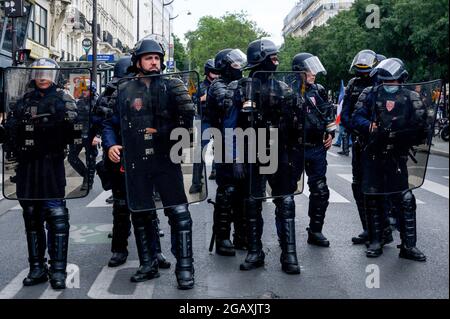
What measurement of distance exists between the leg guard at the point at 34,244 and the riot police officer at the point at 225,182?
161 centimetres

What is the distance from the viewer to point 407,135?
5566mm

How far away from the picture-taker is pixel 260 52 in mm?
5383

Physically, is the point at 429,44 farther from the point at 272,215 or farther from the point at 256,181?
the point at 256,181

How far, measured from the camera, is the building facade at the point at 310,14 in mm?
113156

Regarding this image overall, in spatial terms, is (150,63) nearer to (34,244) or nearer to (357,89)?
(34,244)

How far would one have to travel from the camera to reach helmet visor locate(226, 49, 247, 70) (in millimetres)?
5988

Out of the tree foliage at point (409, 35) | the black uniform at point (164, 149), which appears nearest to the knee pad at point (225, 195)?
the black uniform at point (164, 149)

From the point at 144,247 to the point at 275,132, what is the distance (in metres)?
1.30

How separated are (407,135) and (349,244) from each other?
149 centimetres

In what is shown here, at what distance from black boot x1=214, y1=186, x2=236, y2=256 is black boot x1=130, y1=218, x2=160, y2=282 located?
999 mm

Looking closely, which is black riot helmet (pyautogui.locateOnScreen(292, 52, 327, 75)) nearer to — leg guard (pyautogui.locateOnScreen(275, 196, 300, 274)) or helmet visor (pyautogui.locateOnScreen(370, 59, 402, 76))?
helmet visor (pyautogui.locateOnScreen(370, 59, 402, 76))

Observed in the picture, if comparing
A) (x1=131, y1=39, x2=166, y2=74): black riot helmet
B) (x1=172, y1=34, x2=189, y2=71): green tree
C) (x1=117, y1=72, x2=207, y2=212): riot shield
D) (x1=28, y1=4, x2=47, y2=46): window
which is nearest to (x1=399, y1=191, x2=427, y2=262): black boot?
(x1=117, y1=72, x2=207, y2=212): riot shield

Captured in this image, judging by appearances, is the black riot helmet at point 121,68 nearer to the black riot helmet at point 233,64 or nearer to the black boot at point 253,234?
the black riot helmet at point 233,64

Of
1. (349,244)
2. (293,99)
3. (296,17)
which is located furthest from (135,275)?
(296,17)
